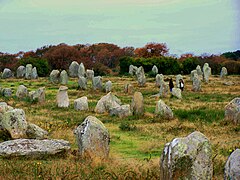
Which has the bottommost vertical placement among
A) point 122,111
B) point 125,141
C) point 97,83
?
point 125,141

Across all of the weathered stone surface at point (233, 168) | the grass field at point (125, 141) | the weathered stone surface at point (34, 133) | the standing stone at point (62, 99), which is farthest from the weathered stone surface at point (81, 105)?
the weathered stone surface at point (233, 168)

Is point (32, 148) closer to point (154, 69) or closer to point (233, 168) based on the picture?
point (233, 168)

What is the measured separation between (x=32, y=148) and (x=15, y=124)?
94.6 inches

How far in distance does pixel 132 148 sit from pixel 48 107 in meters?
10.6

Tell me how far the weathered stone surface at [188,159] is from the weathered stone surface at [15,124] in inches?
245

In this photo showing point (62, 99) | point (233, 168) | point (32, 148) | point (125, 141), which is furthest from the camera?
point (62, 99)

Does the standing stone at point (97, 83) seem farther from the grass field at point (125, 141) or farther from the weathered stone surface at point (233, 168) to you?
the weathered stone surface at point (233, 168)

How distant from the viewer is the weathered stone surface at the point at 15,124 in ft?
43.6

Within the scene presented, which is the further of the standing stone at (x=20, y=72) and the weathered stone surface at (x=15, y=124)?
the standing stone at (x=20, y=72)

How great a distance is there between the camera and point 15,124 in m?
13.4

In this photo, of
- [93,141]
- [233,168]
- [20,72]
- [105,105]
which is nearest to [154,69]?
[20,72]

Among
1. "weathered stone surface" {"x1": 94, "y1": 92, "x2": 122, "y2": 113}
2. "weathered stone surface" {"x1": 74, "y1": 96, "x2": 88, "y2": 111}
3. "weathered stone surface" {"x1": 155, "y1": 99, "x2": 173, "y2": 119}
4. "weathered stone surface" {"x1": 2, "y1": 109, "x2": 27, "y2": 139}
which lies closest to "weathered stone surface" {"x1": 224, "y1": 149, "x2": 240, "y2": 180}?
"weathered stone surface" {"x1": 2, "y1": 109, "x2": 27, "y2": 139}

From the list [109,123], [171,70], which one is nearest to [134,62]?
[171,70]

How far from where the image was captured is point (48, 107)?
22766mm
